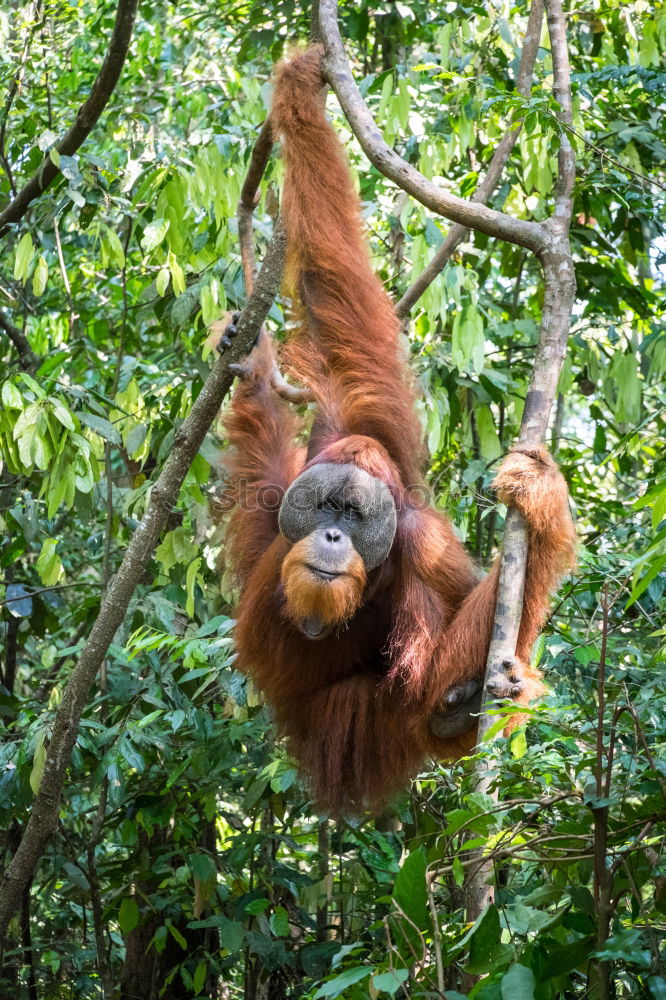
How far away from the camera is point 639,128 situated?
181 inches

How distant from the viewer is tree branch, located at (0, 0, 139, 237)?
345cm

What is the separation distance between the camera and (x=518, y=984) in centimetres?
177

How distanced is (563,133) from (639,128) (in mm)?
1898

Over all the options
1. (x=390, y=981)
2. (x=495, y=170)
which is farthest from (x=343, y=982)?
(x=495, y=170)

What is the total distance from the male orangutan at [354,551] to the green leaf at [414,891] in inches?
50.1

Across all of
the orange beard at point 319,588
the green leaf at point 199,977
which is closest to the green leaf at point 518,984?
the orange beard at point 319,588

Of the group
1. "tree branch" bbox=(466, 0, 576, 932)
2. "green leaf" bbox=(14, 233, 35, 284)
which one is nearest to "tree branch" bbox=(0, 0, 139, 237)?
"green leaf" bbox=(14, 233, 35, 284)

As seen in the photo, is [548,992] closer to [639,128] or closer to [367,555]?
[367,555]

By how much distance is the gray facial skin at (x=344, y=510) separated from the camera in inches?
123

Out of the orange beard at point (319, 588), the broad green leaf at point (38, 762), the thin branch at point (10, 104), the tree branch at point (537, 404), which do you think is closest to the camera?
the tree branch at point (537, 404)

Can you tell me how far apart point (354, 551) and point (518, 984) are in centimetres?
153

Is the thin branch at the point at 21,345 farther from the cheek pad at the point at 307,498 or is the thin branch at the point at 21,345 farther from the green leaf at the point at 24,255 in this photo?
the cheek pad at the point at 307,498

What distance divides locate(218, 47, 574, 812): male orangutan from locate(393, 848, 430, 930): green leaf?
127cm

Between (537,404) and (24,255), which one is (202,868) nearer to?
(537,404)
